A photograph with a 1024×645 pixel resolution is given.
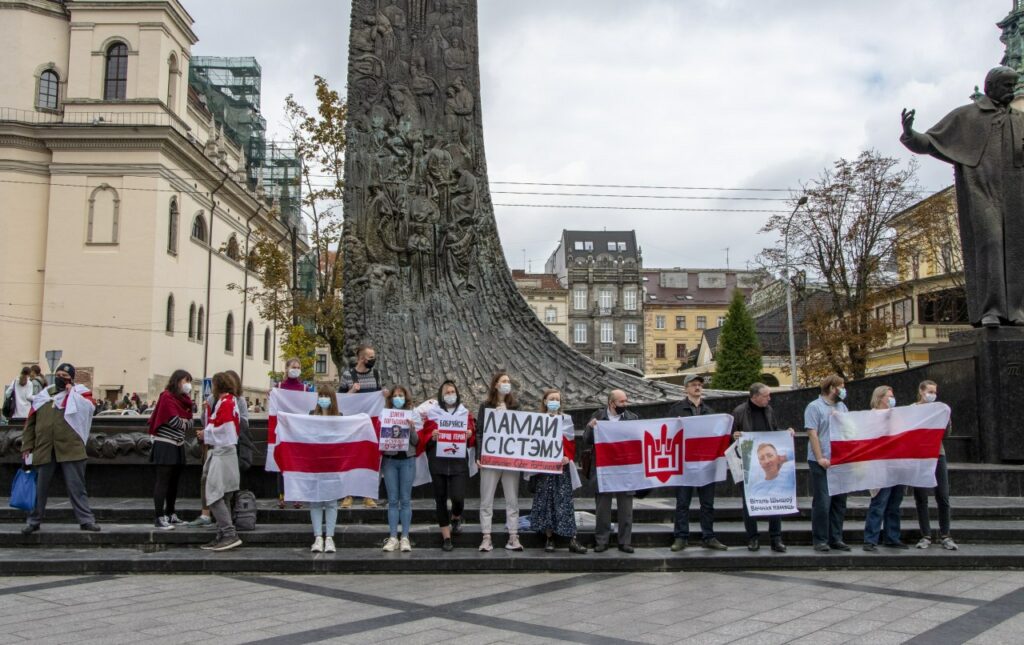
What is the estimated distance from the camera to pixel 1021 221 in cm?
1179

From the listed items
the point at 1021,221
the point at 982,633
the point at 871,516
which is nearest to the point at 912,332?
the point at 1021,221

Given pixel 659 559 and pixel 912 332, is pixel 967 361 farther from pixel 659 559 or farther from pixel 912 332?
pixel 912 332

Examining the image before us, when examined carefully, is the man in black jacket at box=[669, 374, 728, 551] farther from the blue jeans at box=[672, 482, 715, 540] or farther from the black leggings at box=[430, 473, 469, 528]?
the black leggings at box=[430, 473, 469, 528]

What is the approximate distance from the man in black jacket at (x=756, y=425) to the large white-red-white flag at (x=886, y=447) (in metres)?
0.57

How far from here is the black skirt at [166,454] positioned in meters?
9.44

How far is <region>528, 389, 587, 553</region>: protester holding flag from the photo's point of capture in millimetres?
8883

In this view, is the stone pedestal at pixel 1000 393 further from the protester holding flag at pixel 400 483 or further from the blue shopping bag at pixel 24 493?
the blue shopping bag at pixel 24 493

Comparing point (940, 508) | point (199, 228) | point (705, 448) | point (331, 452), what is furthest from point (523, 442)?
point (199, 228)

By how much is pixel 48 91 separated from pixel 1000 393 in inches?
1738

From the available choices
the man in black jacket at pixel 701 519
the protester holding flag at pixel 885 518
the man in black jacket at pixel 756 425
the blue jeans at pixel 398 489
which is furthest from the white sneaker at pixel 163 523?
the protester holding flag at pixel 885 518

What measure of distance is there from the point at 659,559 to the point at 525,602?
194 cm

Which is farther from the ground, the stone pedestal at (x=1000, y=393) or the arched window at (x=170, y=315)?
the arched window at (x=170, y=315)

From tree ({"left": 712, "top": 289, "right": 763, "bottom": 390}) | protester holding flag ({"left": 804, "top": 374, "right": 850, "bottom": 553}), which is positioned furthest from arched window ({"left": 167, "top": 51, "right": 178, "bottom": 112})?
protester holding flag ({"left": 804, "top": 374, "right": 850, "bottom": 553})

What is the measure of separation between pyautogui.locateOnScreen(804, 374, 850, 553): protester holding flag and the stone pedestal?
143 inches
